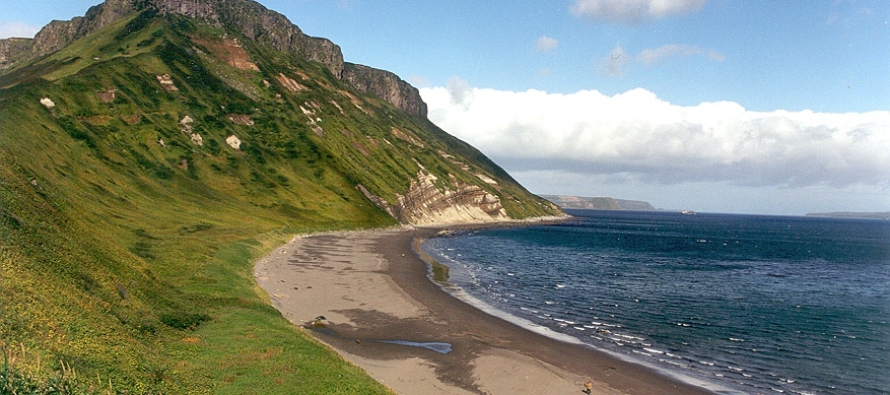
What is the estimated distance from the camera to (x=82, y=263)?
29328mm

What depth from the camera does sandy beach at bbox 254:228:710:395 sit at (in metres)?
30.8

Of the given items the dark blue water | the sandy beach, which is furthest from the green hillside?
the dark blue water

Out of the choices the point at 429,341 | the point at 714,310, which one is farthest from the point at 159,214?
the point at 714,310

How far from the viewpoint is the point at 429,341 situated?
38.9 metres

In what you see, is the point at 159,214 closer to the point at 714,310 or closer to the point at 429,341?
the point at 429,341

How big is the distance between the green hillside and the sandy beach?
A: 4.06 metres

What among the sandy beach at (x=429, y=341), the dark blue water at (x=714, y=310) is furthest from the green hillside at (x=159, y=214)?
the dark blue water at (x=714, y=310)

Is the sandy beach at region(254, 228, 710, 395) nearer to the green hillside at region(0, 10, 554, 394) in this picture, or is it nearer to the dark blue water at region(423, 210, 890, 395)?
the green hillside at region(0, 10, 554, 394)

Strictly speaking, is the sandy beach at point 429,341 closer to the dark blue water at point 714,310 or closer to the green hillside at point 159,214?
the green hillside at point 159,214

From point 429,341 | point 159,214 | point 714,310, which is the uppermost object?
point 159,214

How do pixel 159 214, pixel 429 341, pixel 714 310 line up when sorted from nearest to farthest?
1. pixel 429 341
2. pixel 714 310
3. pixel 159 214

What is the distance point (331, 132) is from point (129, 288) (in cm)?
17260

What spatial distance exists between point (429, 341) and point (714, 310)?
127ft

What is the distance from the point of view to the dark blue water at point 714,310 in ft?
124
